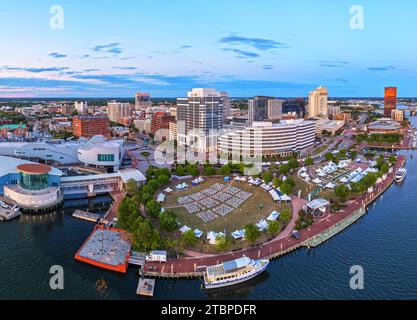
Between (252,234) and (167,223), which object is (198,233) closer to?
(167,223)

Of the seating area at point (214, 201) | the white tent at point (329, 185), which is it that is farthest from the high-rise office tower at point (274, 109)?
the seating area at point (214, 201)

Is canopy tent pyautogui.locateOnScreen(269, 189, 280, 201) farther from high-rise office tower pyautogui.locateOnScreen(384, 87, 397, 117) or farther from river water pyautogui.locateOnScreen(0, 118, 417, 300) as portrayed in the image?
high-rise office tower pyautogui.locateOnScreen(384, 87, 397, 117)

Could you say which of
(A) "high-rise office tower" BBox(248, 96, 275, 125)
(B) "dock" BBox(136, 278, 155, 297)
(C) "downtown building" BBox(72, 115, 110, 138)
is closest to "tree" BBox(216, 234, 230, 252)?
(B) "dock" BBox(136, 278, 155, 297)

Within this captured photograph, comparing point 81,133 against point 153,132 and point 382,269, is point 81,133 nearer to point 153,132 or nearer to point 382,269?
point 153,132

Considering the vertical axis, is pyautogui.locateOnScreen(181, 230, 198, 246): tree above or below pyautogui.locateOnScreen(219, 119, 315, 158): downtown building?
below

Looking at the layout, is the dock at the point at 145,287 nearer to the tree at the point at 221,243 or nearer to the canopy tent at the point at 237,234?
the tree at the point at 221,243
